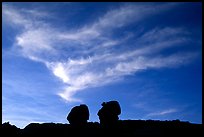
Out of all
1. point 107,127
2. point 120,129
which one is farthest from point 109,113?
point 120,129

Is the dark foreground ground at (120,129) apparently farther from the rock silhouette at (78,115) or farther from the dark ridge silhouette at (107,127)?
the rock silhouette at (78,115)

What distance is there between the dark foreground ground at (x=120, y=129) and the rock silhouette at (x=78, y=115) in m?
0.94

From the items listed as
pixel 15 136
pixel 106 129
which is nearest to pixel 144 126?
pixel 106 129

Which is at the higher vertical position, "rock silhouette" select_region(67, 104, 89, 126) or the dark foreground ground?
"rock silhouette" select_region(67, 104, 89, 126)

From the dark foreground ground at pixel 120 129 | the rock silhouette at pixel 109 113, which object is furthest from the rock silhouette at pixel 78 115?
the rock silhouette at pixel 109 113

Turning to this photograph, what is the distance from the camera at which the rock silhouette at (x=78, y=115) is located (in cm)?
4238

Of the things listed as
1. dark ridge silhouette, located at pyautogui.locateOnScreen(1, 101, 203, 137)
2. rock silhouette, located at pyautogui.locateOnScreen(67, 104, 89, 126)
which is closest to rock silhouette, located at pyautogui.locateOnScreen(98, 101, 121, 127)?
dark ridge silhouette, located at pyautogui.locateOnScreen(1, 101, 203, 137)

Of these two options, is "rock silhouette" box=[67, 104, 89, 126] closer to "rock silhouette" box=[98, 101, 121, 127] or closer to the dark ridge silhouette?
the dark ridge silhouette

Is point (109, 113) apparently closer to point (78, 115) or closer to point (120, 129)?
point (120, 129)

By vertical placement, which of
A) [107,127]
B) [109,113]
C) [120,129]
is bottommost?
[120,129]

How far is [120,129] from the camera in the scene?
127 ft

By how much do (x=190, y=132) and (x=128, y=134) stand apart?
8921 millimetres

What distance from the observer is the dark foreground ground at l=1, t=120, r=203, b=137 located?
35.3 meters

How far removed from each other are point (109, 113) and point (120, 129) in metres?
3.65
